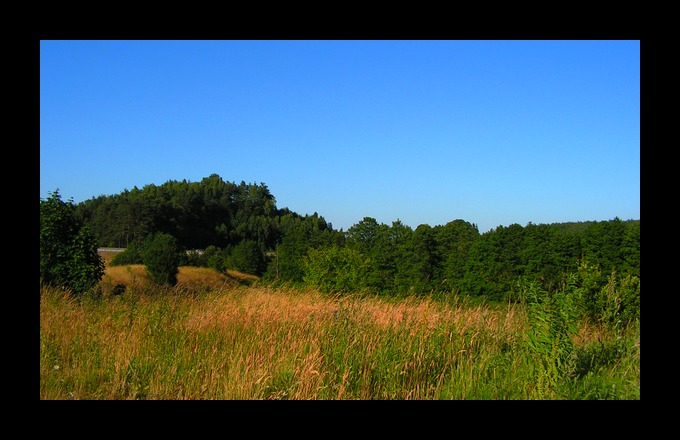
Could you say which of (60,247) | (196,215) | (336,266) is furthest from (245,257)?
(60,247)

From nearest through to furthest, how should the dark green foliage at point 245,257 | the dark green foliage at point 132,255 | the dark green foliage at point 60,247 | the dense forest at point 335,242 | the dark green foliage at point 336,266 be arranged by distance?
1. the dark green foliage at point 60,247
2. the dense forest at point 335,242
3. the dark green foliage at point 336,266
4. the dark green foliage at point 132,255
5. the dark green foliage at point 245,257

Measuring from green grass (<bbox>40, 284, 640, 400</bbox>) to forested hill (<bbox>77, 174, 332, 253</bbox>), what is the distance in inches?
A: 1439

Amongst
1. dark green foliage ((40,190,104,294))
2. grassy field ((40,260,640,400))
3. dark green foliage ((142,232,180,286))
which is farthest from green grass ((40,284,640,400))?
dark green foliage ((142,232,180,286))

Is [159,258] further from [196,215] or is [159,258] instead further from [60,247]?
[60,247]

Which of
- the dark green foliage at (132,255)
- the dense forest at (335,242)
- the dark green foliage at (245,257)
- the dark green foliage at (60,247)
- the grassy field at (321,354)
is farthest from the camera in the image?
the dark green foliage at (245,257)

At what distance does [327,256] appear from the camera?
3906 centimetres

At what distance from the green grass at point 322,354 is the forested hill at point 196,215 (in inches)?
1439

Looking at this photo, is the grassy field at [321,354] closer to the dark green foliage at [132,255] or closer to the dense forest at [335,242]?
the dense forest at [335,242]

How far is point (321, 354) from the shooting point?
5.20 metres

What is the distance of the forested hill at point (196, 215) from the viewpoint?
1646 inches

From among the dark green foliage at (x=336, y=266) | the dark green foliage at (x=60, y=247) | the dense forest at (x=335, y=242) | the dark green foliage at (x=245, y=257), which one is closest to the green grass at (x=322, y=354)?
the dark green foliage at (x=60, y=247)

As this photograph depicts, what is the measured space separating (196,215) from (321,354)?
4017 cm
